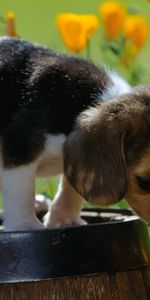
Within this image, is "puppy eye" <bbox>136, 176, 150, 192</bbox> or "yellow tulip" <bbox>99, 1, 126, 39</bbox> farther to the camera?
"yellow tulip" <bbox>99, 1, 126, 39</bbox>

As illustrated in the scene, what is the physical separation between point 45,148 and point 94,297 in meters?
0.71

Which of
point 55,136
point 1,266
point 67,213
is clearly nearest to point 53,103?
point 55,136

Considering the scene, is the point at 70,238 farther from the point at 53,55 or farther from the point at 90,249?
the point at 53,55

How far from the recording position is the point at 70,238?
340cm

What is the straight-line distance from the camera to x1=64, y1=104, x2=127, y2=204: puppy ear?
3.51 metres

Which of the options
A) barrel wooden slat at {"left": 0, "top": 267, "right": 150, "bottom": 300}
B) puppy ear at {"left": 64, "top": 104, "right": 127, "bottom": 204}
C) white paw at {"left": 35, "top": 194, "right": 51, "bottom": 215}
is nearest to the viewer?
barrel wooden slat at {"left": 0, "top": 267, "right": 150, "bottom": 300}

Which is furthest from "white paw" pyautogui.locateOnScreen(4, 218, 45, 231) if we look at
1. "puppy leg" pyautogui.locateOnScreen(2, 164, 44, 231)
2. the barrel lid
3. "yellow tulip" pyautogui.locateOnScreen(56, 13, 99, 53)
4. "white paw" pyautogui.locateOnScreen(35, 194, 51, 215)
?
"yellow tulip" pyautogui.locateOnScreen(56, 13, 99, 53)

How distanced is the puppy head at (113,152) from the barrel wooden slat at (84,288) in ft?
0.91

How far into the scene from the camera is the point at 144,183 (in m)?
3.62

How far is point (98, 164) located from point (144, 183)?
0.21 meters

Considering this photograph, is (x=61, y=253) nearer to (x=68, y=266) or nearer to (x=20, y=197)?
(x=68, y=266)

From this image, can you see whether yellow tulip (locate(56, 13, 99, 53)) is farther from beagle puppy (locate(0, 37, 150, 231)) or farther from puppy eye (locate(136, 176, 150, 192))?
puppy eye (locate(136, 176, 150, 192))

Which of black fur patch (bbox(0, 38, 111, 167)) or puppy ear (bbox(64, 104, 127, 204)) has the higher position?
puppy ear (bbox(64, 104, 127, 204))

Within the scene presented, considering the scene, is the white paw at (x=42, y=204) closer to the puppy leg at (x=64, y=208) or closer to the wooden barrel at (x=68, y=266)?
the puppy leg at (x=64, y=208)
